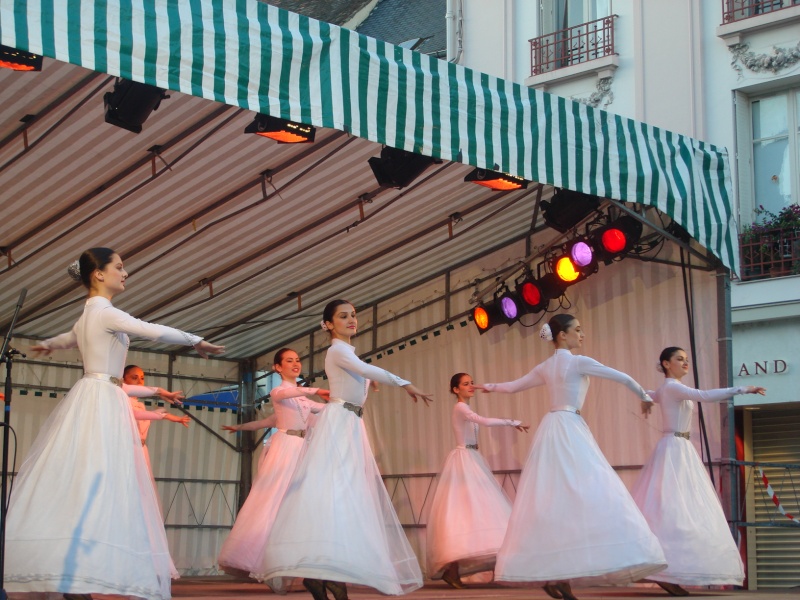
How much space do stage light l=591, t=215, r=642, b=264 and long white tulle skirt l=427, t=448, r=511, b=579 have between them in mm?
2128

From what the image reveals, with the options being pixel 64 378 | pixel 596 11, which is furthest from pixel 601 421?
pixel 596 11

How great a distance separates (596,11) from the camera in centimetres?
1502

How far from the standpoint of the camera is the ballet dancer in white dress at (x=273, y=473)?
28.3 feet

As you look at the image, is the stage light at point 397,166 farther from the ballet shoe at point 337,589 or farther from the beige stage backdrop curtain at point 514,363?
the ballet shoe at point 337,589

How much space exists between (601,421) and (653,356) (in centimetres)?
79

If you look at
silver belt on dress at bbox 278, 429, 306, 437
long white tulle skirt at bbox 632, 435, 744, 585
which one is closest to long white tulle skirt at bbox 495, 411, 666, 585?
long white tulle skirt at bbox 632, 435, 744, 585

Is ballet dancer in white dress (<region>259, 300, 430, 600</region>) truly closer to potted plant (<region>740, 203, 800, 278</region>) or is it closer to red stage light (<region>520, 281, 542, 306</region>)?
red stage light (<region>520, 281, 542, 306</region>)

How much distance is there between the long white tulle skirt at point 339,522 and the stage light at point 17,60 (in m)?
2.46

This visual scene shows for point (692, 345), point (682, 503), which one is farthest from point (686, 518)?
point (692, 345)

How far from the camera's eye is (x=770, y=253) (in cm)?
1266

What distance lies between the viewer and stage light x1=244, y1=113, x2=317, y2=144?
22.8 ft

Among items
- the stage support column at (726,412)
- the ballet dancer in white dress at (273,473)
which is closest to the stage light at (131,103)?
the ballet dancer in white dress at (273,473)

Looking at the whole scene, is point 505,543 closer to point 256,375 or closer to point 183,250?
point 183,250

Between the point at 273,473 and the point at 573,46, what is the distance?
27.5 ft
